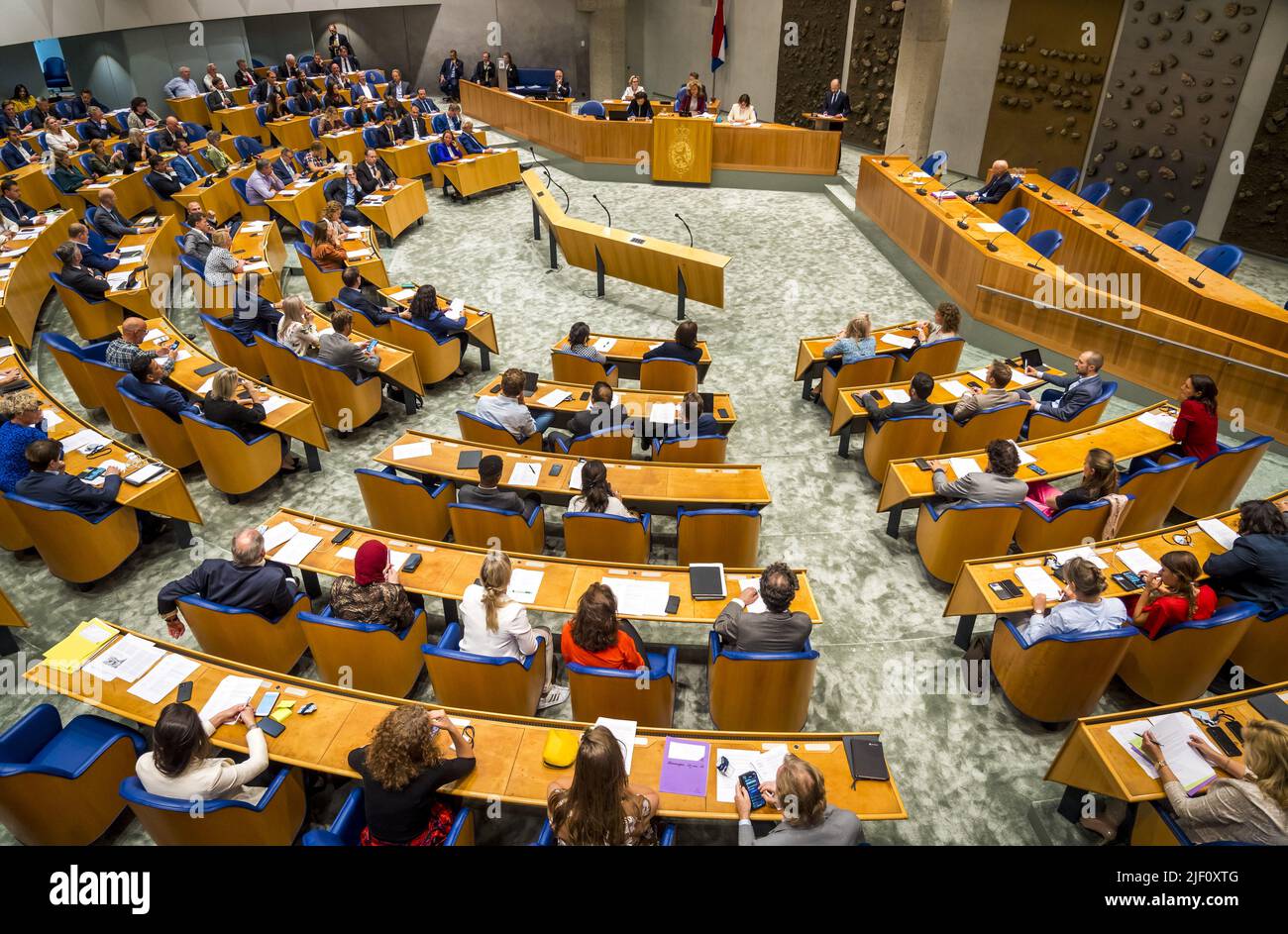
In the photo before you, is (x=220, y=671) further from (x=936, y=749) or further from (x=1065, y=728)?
(x=1065, y=728)

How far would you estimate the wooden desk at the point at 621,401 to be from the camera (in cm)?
708

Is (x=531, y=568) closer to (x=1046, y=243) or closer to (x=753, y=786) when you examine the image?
(x=753, y=786)

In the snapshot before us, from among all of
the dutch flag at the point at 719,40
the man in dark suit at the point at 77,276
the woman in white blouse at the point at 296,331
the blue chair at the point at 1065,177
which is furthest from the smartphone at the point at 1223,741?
the dutch flag at the point at 719,40

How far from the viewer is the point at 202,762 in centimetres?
355

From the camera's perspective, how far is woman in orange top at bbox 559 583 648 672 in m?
4.14

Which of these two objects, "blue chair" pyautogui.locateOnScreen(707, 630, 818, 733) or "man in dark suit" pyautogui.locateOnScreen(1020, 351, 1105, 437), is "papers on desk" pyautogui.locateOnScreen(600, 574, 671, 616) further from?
"man in dark suit" pyautogui.locateOnScreen(1020, 351, 1105, 437)

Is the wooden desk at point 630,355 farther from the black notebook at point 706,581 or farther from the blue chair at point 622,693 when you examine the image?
the blue chair at point 622,693

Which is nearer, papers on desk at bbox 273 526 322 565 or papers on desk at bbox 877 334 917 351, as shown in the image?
papers on desk at bbox 273 526 322 565

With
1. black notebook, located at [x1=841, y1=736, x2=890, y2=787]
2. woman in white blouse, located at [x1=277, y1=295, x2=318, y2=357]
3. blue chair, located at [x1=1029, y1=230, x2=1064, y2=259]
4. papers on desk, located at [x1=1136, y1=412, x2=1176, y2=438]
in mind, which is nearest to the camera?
black notebook, located at [x1=841, y1=736, x2=890, y2=787]

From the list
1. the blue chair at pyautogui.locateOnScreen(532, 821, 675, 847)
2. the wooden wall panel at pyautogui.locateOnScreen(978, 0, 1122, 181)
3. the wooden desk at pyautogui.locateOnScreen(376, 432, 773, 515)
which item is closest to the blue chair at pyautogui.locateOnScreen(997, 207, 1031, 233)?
the wooden wall panel at pyautogui.locateOnScreen(978, 0, 1122, 181)

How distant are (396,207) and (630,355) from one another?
6.25 m

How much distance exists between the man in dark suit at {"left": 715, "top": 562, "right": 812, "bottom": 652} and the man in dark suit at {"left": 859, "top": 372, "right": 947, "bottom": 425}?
298 cm

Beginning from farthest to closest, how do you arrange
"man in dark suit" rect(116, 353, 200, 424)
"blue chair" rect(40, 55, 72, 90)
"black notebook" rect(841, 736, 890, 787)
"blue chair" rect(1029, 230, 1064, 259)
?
"blue chair" rect(40, 55, 72, 90), "blue chair" rect(1029, 230, 1064, 259), "man in dark suit" rect(116, 353, 200, 424), "black notebook" rect(841, 736, 890, 787)
